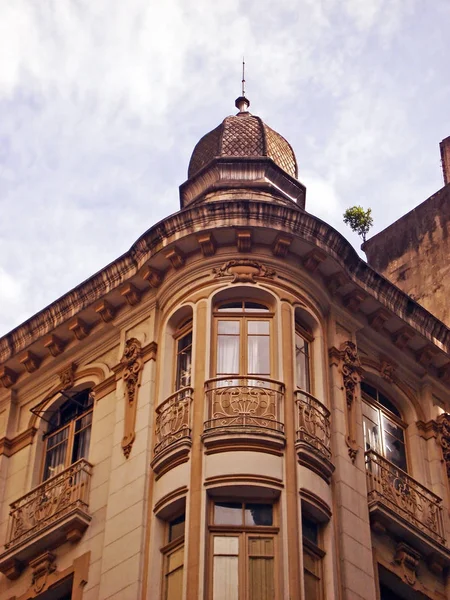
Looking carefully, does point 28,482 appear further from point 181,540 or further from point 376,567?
point 376,567

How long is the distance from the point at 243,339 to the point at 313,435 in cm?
246

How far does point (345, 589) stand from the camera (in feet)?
69.9

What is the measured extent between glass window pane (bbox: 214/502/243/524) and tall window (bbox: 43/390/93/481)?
422 cm

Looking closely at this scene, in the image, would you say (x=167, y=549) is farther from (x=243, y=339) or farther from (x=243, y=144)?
(x=243, y=144)

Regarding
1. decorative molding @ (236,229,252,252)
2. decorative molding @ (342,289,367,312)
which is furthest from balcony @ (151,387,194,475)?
decorative molding @ (342,289,367,312)

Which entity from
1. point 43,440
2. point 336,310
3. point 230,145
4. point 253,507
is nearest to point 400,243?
point 230,145

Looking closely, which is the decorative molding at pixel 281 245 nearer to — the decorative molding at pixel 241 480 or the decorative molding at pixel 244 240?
the decorative molding at pixel 244 240

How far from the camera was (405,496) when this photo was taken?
A: 24.5 meters

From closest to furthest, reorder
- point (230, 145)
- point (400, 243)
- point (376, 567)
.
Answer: point (376, 567), point (230, 145), point (400, 243)

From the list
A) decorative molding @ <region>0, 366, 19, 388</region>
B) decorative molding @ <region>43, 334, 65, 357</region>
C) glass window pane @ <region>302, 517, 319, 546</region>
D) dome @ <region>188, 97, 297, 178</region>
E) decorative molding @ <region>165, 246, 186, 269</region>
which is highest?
dome @ <region>188, 97, 297, 178</region>

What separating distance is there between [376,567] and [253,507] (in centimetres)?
269

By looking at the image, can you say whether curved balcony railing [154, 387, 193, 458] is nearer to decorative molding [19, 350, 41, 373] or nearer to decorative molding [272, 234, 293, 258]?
decorative molding [272, 234, 293, 258]

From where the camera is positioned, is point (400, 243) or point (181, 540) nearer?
point (181, 540)

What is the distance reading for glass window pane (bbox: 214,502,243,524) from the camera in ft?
70.3
